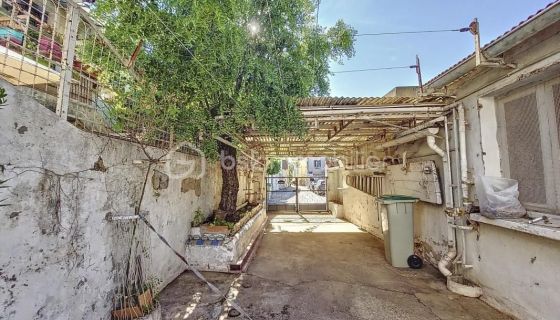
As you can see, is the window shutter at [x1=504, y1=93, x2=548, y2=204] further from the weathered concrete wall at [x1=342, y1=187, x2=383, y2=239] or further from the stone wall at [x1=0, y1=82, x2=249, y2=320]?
the stone wall at [x1=0, y1=82, x2=249, y2=320]

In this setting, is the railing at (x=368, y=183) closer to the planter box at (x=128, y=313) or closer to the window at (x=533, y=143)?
the window at (x=533, y=143)

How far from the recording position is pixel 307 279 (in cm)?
459

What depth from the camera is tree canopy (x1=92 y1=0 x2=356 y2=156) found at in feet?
12.0

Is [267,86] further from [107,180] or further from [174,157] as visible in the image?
[107,180]

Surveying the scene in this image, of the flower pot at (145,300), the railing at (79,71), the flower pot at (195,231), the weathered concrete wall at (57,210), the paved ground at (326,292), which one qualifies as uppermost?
the railing at (79,71)

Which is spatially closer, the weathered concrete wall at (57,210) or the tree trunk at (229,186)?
the weathered concrete wall at (57,210)

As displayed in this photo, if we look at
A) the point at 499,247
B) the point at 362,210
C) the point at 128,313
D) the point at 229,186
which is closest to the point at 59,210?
the point at 128,313

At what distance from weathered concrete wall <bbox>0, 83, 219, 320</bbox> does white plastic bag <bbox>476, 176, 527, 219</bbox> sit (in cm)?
515

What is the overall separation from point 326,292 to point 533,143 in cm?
375

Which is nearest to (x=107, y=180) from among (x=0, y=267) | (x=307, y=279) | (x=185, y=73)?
(x=0, y=267)

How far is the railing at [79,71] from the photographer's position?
2.53 m

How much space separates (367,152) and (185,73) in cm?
724

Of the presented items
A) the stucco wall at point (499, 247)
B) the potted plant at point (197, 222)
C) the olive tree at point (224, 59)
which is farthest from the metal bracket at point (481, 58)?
the potted plant at point (197, 222)

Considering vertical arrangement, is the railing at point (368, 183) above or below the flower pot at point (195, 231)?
above
